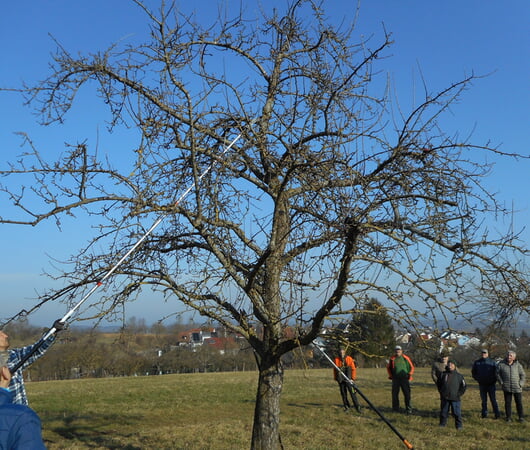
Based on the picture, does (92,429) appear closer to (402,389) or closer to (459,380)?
(402,389)

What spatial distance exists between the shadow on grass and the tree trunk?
3760 mm

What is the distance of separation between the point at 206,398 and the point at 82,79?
1252cm

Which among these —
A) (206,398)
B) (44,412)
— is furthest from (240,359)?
(44,412)

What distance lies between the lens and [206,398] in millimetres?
16047

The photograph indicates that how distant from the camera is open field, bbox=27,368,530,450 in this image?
9242 mm

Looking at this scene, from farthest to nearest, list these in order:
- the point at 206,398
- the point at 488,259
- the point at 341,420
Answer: the point at 206,398 → the point at 341,420 → the point at 488,259

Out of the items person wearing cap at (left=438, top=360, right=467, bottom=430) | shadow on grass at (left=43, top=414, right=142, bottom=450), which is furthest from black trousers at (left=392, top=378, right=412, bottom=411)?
shadow on grass at (left=43, top=414, right=142, bottom=450)

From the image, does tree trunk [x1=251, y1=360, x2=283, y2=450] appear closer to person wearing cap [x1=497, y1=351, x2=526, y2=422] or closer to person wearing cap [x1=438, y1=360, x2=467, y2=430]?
person wearing cap [x1=438, y1=360, x2=467, y2=430]

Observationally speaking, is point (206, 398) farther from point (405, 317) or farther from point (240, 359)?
point (240, 359)

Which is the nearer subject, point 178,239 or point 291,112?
point 291,112

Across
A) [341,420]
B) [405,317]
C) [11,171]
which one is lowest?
[341,420]

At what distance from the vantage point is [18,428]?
2689 mm

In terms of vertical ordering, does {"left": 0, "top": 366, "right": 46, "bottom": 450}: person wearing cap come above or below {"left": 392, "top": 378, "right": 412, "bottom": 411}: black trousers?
above

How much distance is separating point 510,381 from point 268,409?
7813 mm
